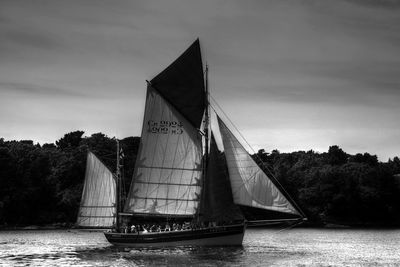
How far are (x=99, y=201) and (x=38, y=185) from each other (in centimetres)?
8272

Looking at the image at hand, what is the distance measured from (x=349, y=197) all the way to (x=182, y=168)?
9888 centimetres

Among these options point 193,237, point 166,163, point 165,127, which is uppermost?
point 165,127

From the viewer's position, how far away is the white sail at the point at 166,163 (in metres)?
79.4

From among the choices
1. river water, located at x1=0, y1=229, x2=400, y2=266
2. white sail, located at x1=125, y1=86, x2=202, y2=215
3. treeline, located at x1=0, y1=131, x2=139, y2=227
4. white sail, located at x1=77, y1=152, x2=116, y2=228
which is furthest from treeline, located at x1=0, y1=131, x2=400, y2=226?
white sail, located at x1=125, y1=86, x2=202, y2=215

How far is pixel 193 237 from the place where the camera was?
77.1 meters

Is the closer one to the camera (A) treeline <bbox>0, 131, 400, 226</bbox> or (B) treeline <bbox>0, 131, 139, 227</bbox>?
(B) treeline <bbox>0, 131, 139, 227</bbox>

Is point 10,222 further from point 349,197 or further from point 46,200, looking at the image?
point 349,197

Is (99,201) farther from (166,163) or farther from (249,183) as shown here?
(249,183)

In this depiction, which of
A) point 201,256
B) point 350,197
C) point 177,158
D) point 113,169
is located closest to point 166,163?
point 177,158

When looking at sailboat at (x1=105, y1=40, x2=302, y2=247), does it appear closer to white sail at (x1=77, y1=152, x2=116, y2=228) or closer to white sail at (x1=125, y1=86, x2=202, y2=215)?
white sail at (x1=125, y1=86, x2=202, y2=215)

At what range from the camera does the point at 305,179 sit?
184375mm

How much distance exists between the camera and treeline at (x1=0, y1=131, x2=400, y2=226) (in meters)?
157

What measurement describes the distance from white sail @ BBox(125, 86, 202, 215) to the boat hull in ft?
10.2

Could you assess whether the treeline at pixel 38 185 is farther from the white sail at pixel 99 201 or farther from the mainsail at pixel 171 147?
the mainsail at pixel 171 147
